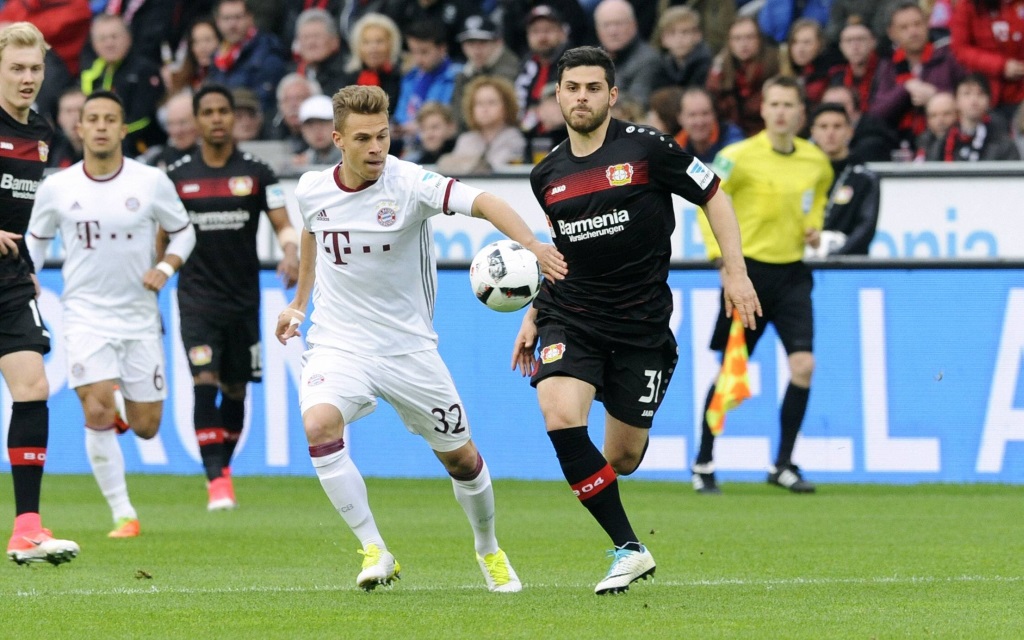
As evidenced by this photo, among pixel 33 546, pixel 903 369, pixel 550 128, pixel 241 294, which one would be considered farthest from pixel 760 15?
pixel 33 546

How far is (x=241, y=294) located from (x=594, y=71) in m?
5.08

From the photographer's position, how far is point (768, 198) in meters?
12.1

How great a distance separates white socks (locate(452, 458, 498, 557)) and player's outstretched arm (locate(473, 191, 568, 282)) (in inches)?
44.8

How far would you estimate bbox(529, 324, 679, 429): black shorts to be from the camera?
7742mm

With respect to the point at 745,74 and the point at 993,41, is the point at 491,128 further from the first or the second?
the point at 993,41

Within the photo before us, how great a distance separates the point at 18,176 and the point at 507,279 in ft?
9.93

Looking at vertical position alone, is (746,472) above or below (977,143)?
below

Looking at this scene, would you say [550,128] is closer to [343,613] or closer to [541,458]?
[541,458]

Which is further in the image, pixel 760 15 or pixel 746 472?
pixel 760 15

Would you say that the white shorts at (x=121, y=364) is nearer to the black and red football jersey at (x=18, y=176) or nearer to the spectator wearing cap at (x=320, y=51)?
the black and red football jersey at (x=18, y=176)

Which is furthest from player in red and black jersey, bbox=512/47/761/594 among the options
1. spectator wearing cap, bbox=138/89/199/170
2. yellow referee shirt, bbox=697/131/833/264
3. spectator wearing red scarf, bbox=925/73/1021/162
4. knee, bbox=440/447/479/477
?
spectator wearing cap, bbox=138/89/199/170

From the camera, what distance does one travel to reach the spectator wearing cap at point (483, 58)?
55.3 ft

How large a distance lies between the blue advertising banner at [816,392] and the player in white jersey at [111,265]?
221 centimetres

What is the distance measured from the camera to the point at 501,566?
7574 mm
